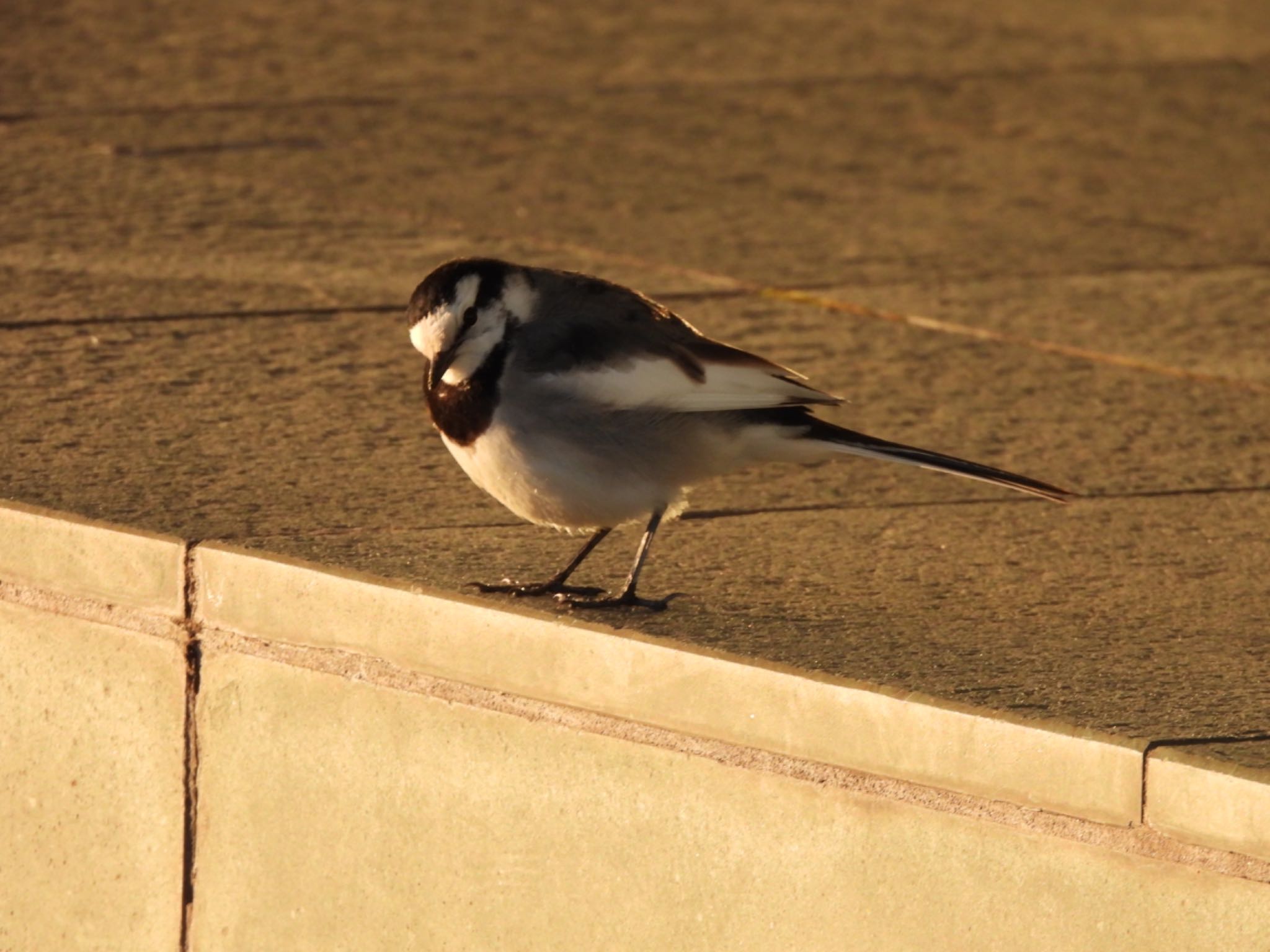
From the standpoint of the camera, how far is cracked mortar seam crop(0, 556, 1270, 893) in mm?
3551

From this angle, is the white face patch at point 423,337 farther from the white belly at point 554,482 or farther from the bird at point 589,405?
the white belly at point 554,482

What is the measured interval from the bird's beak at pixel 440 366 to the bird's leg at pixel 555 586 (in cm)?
40

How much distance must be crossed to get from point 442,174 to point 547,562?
3564 mm

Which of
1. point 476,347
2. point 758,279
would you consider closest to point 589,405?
point 476,347

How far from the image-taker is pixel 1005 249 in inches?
291

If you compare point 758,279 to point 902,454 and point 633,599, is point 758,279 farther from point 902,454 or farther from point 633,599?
point 633,599

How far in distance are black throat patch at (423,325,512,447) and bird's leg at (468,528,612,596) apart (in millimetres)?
289

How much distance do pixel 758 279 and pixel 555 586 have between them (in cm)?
283

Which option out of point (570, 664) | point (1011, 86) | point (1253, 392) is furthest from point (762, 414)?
→ point (1011, 86)

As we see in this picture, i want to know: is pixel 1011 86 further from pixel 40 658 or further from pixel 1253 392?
pixel 40 658

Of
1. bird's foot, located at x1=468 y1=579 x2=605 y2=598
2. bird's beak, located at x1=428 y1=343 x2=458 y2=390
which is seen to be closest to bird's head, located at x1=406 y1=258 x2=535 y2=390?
bird's beak, located at x1=428 y1=343 x2=458 y2=390

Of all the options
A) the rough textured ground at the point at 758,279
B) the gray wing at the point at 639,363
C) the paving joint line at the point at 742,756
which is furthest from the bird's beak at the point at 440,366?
the paving joint line at the point at 742,756

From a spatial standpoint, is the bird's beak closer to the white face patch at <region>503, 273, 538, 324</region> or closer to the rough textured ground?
the white face patch at <region>503, 273, 538, 324</region>

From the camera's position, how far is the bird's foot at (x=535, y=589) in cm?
424
